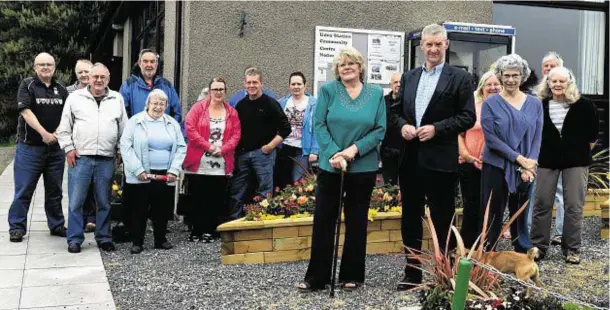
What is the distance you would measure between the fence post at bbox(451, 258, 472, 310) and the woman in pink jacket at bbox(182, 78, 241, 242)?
13.6 feet

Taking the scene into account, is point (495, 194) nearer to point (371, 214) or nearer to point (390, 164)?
point (371, 214)

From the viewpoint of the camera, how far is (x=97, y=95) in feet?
19.6

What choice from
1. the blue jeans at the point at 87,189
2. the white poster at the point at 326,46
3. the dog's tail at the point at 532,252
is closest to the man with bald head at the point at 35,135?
the blue jeans at the point at 87,189

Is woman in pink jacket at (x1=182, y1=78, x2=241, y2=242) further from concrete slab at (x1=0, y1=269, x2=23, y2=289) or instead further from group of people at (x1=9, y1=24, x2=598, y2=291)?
concrete slab at (x1=0, y1=269, x2=23, y2=289)

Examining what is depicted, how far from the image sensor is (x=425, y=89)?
4.47 m

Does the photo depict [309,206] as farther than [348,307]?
Yes

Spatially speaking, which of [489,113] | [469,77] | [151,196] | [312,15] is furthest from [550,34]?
[151,196]

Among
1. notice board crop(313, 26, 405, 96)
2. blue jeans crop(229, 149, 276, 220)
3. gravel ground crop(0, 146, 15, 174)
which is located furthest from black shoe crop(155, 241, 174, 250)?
gravel ground crop(0, 146, 15, 174)

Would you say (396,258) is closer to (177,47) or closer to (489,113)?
(489,113)

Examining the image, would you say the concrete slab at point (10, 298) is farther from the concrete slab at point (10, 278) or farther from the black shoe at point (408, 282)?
the black shoe at point (408, 282)

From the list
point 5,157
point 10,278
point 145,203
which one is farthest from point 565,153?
point 5,157

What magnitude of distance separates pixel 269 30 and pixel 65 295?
180 inches

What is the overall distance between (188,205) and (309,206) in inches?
61.7

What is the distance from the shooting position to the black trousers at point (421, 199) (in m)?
4.42
